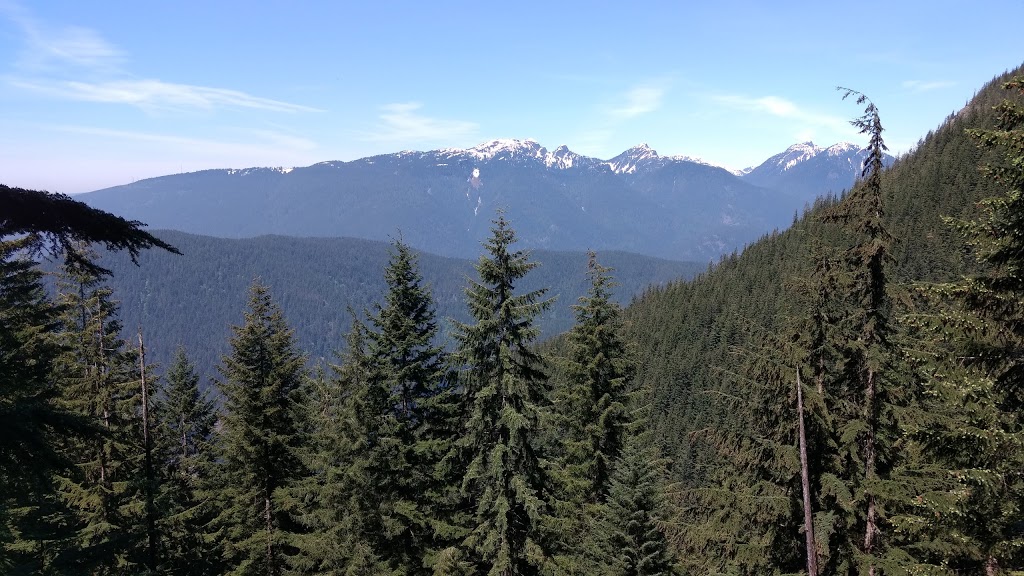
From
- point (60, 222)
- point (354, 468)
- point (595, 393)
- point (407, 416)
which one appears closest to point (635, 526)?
point (595, 393)

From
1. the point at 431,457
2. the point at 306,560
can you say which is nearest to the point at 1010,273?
the point at 431,457

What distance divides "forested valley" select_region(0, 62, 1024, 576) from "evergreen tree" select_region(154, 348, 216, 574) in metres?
0.32

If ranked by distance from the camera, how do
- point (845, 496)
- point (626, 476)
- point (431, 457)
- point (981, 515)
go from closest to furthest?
point (981, 515) → point (845, 496) → point (626, 476) → point (431, 457)

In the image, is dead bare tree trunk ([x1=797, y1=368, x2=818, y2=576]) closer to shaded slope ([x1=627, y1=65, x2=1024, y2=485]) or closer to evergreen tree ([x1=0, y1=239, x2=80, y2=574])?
evergreen tree ([x1=0, y1=239, x2=80, y2=574])

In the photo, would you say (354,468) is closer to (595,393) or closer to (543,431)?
(543,431)

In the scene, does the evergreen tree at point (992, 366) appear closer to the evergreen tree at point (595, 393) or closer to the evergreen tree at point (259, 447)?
the evergreen tree at point (595, 393)

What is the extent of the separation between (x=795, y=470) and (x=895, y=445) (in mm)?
2221

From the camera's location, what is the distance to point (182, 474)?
106 ft

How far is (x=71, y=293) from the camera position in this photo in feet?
69.9

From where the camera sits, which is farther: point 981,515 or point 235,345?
point 235,345

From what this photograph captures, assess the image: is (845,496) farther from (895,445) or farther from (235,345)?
(235,345)

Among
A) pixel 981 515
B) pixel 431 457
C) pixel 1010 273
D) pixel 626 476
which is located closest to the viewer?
pixel 1010 273

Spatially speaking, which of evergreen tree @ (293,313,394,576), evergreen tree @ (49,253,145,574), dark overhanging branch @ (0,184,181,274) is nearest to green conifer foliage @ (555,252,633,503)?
evergreen tree @ (293,313,394,576)

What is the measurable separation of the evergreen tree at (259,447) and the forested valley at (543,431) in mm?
107
